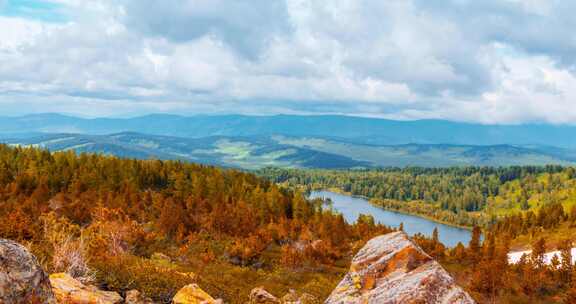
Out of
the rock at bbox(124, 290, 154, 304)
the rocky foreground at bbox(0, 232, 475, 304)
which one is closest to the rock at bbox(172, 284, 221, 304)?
the rocky foreground at bbox(0, 232, 475, 304)

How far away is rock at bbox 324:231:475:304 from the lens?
13.3m

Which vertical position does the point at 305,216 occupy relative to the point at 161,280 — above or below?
below

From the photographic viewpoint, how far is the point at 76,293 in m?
19.6

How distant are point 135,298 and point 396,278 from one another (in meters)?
14.6

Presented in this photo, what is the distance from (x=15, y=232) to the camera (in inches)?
1908

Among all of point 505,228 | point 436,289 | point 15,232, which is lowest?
point 505,228

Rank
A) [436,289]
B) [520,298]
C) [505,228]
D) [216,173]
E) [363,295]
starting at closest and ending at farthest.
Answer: [436,289] < [363,295] < [520,298] < [216,173] < [505,228]

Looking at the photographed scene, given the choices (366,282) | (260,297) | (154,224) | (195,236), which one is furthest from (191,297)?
(154,224)

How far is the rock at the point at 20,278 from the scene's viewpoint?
1312cm

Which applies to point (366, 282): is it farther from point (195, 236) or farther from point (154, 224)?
point (154, 224)

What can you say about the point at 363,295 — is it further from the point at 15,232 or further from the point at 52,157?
the point at 52,157

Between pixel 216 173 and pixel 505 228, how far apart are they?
133 metres

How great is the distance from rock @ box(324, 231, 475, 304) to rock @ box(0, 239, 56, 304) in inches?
420

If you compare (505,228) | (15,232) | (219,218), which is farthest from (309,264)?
(505,228)
